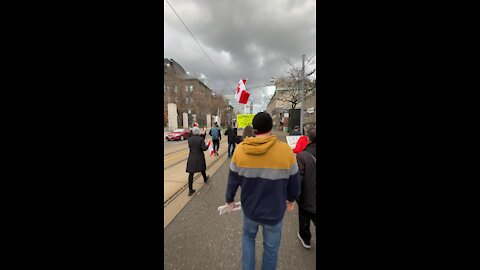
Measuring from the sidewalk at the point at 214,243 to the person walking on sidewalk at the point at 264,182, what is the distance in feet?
1.84

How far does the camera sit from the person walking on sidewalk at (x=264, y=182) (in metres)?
1.55

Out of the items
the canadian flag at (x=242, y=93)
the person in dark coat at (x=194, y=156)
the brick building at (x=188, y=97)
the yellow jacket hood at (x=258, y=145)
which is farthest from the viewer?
the brick building at (x=188, y=97)

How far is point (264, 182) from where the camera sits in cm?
157

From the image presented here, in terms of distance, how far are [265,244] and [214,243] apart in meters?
1.09

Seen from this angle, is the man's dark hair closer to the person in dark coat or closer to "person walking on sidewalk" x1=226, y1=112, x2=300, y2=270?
"person walking on sidewalk" x1=226, y1=112, x2=300, y2=270

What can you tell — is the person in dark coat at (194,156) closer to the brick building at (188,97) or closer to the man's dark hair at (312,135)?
the man's dark hair at (312,135)

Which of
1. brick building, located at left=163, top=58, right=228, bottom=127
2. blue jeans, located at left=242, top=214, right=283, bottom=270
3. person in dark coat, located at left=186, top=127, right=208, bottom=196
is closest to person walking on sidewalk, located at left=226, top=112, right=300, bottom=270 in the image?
blue jeans, located at left=242, top=214, right=283, bottom=270

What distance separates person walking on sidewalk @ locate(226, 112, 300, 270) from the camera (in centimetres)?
155

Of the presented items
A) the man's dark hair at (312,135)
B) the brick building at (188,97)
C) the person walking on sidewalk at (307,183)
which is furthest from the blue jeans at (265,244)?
the brick building at (188,97)

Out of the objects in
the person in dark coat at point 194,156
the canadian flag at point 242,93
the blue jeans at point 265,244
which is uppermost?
the canadian flag at point 242,93

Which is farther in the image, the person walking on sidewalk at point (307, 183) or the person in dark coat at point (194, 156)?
the person in dark coat at point (194, 156)

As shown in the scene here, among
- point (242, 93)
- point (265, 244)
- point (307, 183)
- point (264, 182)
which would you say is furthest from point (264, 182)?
point (242, 93)
